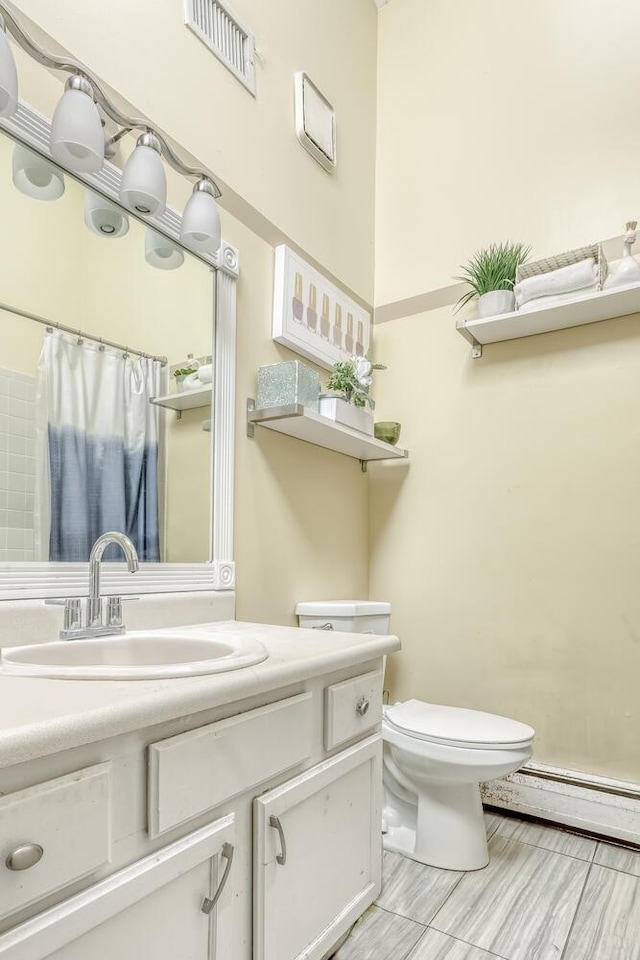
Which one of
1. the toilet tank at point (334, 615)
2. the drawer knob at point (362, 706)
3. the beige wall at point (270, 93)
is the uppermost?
the beige wall at point (270, 93)

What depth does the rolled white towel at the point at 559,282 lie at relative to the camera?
6.40 ft

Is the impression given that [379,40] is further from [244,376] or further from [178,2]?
[244,376]

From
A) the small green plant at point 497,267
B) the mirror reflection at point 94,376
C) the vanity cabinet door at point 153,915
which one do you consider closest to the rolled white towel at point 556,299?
the small green plant at point 497,267

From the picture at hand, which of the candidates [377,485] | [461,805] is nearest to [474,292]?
[377,485]

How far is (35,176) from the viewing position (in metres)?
1.26

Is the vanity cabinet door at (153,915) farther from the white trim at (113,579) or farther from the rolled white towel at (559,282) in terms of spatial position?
the rolled white towel at (559,282)

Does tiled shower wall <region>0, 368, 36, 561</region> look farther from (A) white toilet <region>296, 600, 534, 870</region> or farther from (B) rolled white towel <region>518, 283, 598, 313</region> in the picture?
(B) rolled white towel <region>518, 283, 598, 313</region>

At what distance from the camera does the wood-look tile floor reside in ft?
4.33

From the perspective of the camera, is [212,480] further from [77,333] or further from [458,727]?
[458,727]

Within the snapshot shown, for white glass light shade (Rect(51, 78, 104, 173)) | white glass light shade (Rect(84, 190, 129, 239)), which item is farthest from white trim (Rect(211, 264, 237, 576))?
white glass light shade (Rect(51, 78, 104, 173))

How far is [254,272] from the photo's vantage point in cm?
189

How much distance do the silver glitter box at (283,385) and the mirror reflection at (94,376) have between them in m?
0.21

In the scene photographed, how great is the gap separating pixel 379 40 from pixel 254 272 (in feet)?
5.62

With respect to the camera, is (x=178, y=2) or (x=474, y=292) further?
(x=474, y=292)
